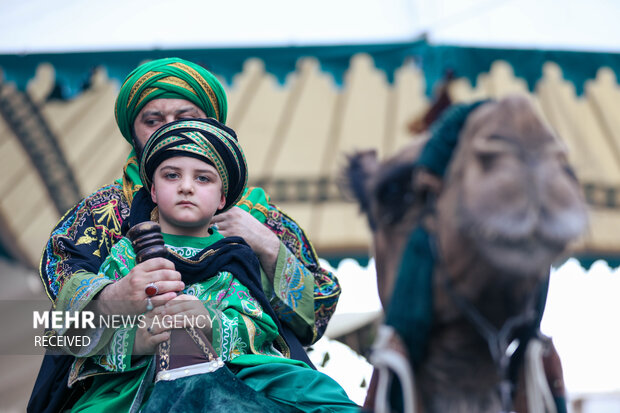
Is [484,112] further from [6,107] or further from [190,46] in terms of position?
[6,107]

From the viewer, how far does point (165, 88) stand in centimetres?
217

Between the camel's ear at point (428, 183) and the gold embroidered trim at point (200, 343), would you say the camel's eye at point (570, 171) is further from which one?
the gold embroidered trim at point (200, 343)

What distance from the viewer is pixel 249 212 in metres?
2.19

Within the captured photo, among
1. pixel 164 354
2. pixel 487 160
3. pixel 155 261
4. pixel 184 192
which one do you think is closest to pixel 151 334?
pixel 164 354

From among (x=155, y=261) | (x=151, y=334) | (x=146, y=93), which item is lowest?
(x=151, y=334)

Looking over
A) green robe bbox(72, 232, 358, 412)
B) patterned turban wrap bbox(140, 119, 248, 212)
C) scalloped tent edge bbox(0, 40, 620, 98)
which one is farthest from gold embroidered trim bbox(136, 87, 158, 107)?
scalloped tent edge bbox(0, 40, 620, 98)

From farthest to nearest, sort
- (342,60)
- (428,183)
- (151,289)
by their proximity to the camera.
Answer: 1. (342,60)
2. (151,289)
3. (428,183)

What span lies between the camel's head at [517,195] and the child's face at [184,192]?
0.93 m

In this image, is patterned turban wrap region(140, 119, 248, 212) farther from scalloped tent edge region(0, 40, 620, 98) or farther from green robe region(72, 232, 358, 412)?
scalloped tent edge region(0, 40, 620, 98)

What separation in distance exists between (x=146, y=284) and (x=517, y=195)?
91 cm

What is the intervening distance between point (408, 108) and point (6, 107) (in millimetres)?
2720

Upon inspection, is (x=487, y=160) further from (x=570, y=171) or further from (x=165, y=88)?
(x=165, y=88)

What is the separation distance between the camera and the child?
1.57 metres

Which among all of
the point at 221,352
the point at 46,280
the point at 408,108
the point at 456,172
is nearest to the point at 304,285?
the point at 221,352
